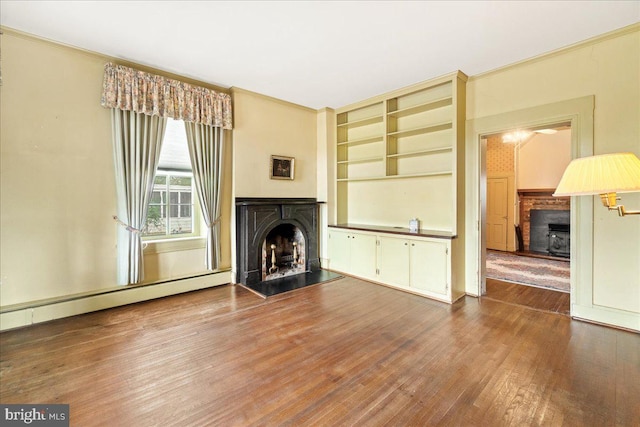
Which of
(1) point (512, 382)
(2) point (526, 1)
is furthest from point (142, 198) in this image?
(2) point (526, 1)

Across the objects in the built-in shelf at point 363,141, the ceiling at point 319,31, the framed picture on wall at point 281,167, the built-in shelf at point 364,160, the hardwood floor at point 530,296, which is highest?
the ceiling at point 319,31

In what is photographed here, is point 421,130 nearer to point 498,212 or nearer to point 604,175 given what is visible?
point 604,175

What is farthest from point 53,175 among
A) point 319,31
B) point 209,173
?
point 319,31

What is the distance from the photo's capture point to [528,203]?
23.4 ft

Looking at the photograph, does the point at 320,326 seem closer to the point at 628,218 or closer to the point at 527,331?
the point at 527,331

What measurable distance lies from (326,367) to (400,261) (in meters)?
2.27

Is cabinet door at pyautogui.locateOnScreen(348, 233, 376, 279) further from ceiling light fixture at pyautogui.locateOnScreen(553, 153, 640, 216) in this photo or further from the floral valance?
ceiling light fixture at pyautogui.locateOnScreen(553, 153, 640, 216)

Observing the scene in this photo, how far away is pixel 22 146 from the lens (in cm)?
283

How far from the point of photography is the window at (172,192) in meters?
3.80

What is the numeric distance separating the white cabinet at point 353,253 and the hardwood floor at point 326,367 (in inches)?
49.4

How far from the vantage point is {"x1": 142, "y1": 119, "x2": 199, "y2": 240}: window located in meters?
3.80

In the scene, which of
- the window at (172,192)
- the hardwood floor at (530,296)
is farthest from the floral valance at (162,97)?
the hardwood floor at (530,296)

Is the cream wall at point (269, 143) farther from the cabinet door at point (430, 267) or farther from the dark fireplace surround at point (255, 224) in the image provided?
the cabinet door at point (430, 267)

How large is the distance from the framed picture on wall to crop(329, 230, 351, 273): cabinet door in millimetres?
1359
